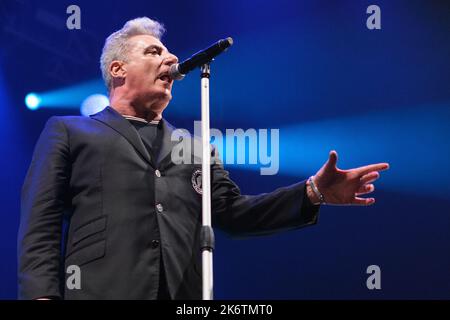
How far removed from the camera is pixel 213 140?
3.08 m

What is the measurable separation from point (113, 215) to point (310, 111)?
1.43 m

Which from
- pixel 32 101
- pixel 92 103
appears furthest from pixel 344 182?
pixel 32 101

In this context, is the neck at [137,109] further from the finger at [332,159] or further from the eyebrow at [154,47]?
the finger at [332,159]

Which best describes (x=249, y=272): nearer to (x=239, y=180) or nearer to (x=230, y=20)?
(x=239, y=180)

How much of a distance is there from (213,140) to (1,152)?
962mm

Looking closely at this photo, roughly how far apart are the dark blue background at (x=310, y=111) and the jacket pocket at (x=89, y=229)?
1101 mm

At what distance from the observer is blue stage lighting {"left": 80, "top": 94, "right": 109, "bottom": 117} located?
10.1 ft

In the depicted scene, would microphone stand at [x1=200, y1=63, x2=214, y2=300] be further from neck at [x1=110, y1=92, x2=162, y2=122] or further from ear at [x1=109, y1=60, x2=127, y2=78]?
ear at [x1=109, y1=60, x2=127, y2=78]

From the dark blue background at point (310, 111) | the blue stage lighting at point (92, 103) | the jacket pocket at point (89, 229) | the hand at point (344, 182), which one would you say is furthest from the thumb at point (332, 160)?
the blue stage lighting at point (92, 103)

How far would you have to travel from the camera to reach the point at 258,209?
7.20ft

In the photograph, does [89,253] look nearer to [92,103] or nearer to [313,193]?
[313,193]
